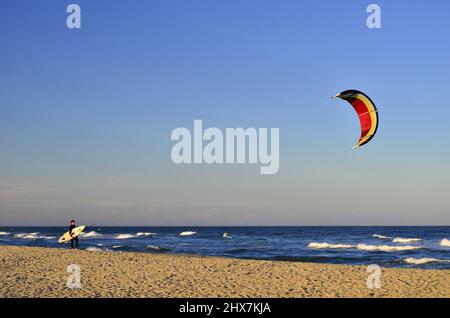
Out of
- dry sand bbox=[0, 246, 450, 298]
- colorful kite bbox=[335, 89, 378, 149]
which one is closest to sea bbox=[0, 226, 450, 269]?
dry sand bbox=[0, 246, 450, 298]

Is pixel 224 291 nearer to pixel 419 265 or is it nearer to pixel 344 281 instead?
pixel 344 281

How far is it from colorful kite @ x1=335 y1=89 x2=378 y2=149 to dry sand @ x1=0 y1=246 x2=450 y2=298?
3.66 m

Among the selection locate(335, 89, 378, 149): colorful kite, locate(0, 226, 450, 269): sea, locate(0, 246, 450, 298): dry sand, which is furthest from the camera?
locate(0, 226, 450, 269): sea

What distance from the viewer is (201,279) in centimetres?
1324

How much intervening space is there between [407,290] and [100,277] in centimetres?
786

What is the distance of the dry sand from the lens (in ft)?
36.1

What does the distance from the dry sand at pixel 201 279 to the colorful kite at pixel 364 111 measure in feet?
12.0

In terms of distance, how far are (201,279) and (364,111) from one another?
6230 millimetres

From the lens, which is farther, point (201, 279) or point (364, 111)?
point (201, 279)

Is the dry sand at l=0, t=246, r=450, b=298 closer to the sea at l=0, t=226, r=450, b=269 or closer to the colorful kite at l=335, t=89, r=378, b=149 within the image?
the colorful kite at l=335, t=89, r=378, b=149

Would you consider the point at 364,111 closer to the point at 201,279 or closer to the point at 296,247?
the point at 201,279

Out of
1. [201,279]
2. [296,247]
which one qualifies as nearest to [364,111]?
[201,279]
